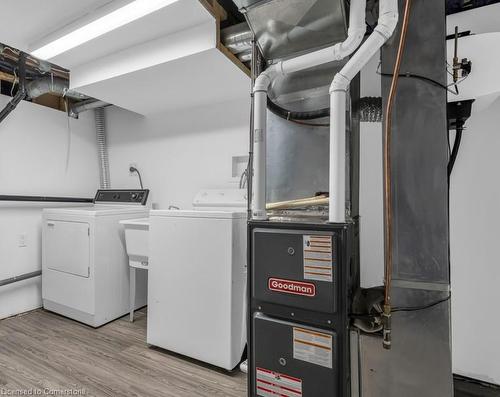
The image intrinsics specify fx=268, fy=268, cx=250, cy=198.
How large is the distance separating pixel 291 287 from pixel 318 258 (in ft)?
0.53

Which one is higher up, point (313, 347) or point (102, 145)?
point (102, 145)

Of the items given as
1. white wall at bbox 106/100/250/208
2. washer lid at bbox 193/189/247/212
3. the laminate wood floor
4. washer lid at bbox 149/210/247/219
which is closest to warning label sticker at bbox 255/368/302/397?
the laminate wood floor

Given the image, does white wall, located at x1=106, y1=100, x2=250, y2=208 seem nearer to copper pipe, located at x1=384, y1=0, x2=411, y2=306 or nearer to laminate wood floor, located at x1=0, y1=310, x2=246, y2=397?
laminate wood floor, located at x1=0, y1=310, x2=246, y2=397

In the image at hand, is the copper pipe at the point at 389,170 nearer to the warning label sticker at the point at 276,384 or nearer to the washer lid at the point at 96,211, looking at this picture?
the warning label sticker at the point at 276,384

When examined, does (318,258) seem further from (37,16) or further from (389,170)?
(37,16)

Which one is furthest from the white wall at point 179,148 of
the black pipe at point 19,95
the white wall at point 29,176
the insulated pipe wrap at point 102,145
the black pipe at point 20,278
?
the black pipe at point 20,278

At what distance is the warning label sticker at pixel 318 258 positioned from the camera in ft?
3.18

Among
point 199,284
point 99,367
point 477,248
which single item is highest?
point 477,248

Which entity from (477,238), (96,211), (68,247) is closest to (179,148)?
(96,211)

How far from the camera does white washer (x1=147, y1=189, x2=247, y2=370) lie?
67.2 inches

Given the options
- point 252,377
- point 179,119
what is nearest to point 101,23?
point 179,119

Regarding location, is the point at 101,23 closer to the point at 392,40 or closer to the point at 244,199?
the point at 244,199

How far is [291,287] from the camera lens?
3.41 ft

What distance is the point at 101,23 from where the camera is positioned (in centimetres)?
166
